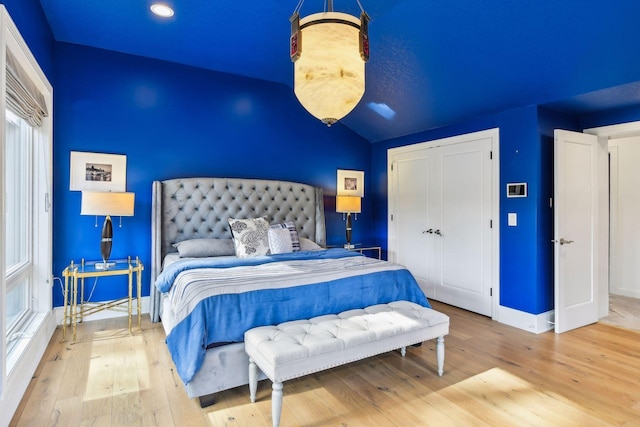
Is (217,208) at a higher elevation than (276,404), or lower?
higher

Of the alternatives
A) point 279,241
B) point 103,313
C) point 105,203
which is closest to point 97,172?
point 105,203

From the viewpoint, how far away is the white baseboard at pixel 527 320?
3602 mm

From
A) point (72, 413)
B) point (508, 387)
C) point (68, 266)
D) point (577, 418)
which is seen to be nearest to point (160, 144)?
point (68, 266)

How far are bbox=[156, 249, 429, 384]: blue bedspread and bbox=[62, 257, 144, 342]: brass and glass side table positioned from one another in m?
0.51

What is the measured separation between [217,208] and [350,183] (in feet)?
6.94

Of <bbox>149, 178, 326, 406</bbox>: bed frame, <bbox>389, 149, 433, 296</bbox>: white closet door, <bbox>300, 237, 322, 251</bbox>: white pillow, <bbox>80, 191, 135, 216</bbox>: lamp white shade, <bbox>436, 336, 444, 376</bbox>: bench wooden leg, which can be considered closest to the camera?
<bbox>436, 336, 444, 376</bbox>: bench wooden leg

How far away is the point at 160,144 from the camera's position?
4.14m

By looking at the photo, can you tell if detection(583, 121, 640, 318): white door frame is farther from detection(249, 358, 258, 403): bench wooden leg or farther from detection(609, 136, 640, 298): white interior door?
detection(249, 358, 258, 403): bench wooden leg

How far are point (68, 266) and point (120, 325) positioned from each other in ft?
2.60

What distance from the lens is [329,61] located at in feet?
4.79

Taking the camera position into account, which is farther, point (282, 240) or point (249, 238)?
point (282, 240)

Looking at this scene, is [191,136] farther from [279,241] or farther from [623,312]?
[623,312]

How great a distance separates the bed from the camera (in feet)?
7.53

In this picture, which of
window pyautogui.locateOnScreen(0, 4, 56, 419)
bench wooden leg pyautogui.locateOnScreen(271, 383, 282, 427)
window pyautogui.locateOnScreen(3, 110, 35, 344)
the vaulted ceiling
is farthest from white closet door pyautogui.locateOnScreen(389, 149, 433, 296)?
window pyautogui.locateOnScreen(3, 110, 35, 344)
